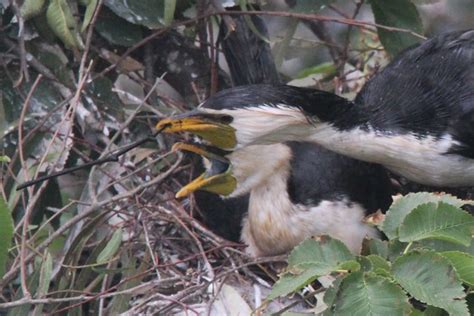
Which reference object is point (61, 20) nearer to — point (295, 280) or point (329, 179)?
point (329, 179)

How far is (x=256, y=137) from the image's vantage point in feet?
8.38

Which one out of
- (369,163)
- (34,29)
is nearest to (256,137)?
(369,163)

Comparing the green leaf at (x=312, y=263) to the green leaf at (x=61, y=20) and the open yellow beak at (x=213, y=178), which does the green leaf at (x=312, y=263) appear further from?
the green leaf at (x=61, y=20)

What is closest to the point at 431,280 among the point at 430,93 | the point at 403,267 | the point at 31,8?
the point at 403,267

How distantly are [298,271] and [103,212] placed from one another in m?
0.75

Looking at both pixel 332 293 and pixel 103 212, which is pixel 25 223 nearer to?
pixel 103 212

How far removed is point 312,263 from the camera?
214 centimetres

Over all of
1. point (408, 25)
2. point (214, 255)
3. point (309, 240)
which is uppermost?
point (408, 25)

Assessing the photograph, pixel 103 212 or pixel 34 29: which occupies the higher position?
pixel 34 29

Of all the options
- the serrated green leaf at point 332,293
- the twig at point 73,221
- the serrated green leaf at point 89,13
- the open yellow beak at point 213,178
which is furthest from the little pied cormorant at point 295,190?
the serrated green leaf at point 332,293

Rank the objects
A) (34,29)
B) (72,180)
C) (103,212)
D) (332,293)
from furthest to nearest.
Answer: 1. (72,180)
2. (34,29)
3. (103,212)
4. (332,293)

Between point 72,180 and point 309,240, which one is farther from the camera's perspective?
point 72,180

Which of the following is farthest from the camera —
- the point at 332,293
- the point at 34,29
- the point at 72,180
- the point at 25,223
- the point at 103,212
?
the point at 72,180

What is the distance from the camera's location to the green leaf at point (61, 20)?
2.71 m
